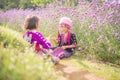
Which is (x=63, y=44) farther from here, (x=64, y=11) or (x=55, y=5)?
(x=55, y=5)

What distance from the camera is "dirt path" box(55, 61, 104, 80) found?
476 centimetres

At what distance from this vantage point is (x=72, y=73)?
5062 mm

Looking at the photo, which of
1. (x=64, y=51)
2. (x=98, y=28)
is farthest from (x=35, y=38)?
(x=98, y=28)

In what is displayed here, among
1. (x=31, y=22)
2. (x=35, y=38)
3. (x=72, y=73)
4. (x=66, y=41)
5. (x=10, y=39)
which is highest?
(x=31, y=22)

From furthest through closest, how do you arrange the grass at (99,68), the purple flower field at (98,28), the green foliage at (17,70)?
the purple flower field at (98,28)
the grass at (99,68)
the green foliage at (17,70)

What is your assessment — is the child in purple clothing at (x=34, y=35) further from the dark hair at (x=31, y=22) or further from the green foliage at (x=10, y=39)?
the green foliage at (x=10, y=39)

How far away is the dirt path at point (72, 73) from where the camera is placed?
4.76 meters

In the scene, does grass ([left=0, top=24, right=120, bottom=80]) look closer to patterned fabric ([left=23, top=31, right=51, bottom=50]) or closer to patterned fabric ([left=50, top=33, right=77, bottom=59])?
patterned fabric ([left=23, top=31, right=51, bottom=50])

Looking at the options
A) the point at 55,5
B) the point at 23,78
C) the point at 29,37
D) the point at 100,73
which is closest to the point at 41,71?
the point at 23,78

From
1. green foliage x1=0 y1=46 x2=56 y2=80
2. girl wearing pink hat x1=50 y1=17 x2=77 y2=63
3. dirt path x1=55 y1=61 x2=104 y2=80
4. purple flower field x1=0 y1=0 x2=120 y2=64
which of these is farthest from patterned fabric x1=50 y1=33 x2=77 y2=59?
green foliage x1=0 y1=46 x2=56 y2=80

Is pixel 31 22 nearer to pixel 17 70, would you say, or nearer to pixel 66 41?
pixel 66 41

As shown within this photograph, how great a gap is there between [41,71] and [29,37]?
3162mm

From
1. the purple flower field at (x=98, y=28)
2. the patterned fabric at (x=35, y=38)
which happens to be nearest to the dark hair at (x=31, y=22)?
the patterned fabric at (x=35, y=38)

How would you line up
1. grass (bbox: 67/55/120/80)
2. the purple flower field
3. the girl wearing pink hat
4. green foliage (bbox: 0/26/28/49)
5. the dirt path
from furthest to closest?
the girl wearing pink hat, the purple flower field, grass (bbox: 67/55/120/80), the dirt path, green foliage (bbox: 0/26/28/49)
